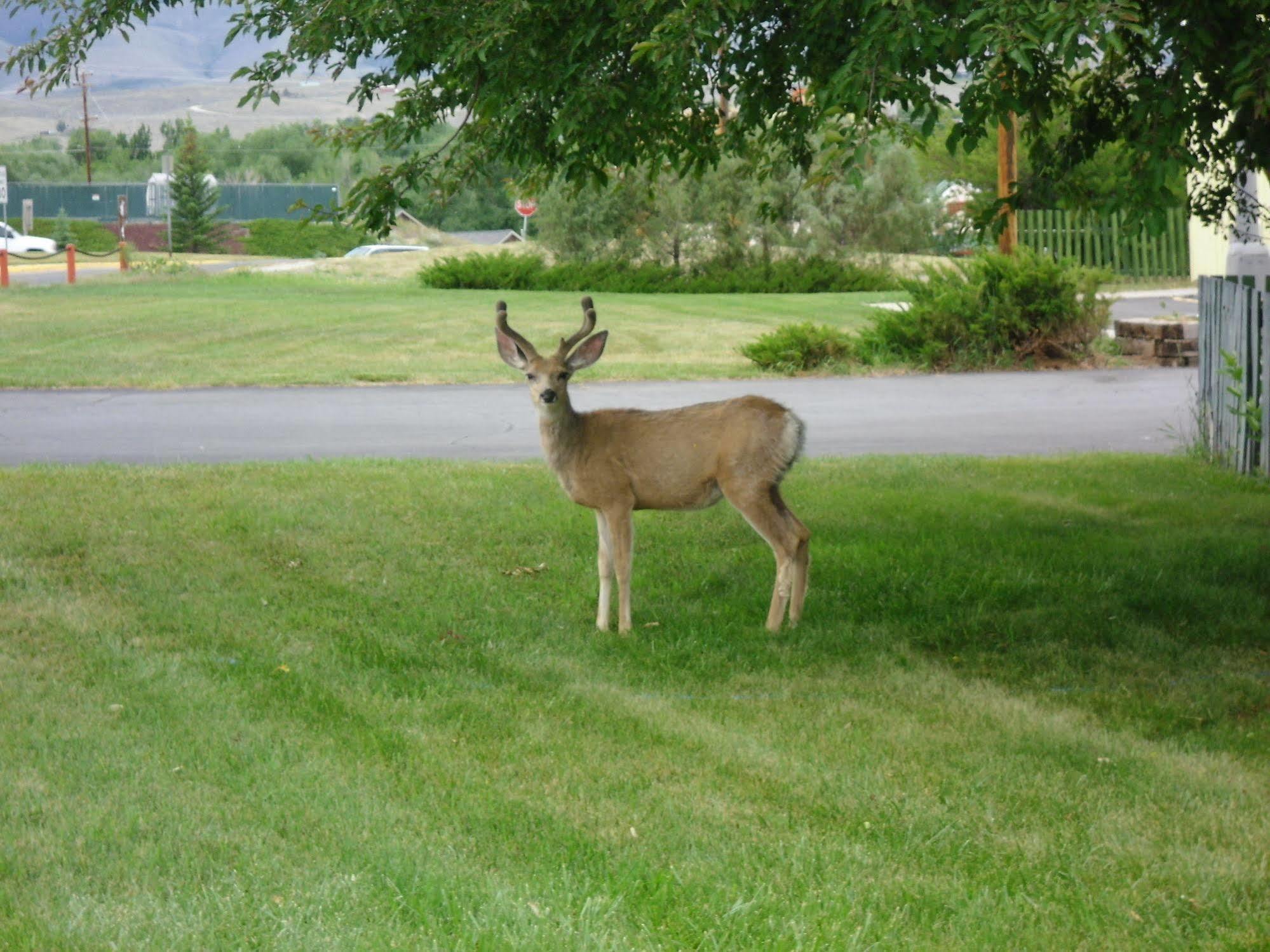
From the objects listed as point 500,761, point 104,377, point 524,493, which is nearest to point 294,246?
point 104,377

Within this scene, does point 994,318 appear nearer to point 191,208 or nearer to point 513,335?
point 513,335

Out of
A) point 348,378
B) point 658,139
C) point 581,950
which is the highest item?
point 658,139

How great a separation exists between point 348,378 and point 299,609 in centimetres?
1240

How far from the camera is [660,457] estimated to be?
818cm

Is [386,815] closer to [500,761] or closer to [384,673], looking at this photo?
[500,761]

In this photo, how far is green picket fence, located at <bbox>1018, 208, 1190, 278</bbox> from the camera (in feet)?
133

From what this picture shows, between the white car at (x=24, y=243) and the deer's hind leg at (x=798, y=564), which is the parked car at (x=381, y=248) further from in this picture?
the deer's hind leg at (x=798, y=564)

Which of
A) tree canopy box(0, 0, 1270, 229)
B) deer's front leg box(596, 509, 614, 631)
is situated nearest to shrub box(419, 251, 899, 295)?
tree canopy box(0, 0, 1270, 229)

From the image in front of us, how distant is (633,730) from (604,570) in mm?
1796

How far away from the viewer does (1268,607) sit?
875 centimetres

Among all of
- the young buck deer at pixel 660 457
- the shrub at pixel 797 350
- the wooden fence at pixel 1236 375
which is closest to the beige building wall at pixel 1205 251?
the shrub at pixel 797 350

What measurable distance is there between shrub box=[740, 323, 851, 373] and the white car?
49.1m

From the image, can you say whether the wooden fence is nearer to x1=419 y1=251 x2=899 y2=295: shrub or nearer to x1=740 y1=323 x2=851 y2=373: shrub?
x1=740 y1=323 x2=851 y2=373: shrub

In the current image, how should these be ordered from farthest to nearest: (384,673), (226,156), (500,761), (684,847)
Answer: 1. (226,156)
2. (384,673)
3. (500,761)
4. (684,847)
